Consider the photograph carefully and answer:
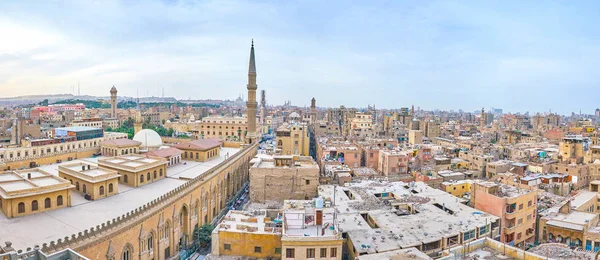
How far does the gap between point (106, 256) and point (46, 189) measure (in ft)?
17.3

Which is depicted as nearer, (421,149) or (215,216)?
(215,216)

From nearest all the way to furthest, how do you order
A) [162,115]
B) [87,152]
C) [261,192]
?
[261,192]
[87,152]
[162,115]

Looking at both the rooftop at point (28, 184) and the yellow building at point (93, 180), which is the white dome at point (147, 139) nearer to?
the yellow building at point (93, 180)

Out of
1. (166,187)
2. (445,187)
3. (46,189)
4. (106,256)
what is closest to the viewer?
(106,256)

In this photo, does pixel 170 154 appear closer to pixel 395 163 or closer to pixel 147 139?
pixel 147 139

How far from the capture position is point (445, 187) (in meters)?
34.5

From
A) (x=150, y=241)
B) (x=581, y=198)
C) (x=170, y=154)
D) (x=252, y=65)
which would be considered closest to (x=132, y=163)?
(x=170, y=154)

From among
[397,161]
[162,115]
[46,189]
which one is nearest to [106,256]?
[46,189]

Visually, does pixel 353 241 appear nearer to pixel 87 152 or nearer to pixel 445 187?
pixel 445 187

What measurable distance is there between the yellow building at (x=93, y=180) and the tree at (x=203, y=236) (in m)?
6.21

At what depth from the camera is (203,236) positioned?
27.2 meters

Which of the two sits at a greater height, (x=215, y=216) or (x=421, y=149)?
(x=421, y=149)

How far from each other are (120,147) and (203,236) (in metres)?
14.5

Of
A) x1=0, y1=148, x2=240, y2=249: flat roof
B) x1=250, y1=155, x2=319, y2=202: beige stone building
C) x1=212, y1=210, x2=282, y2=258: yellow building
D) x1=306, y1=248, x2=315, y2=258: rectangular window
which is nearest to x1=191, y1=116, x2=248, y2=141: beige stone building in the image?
x1=250, y1=155, x2=319, y2=202: beige stone building
